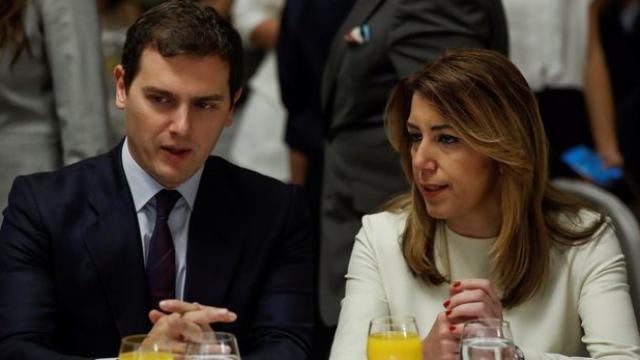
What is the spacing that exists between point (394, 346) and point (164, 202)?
79 cm

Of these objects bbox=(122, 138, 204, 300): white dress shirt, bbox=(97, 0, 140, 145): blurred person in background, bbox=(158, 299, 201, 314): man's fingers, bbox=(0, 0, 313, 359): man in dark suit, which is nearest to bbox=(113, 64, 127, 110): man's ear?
bbox=(0, 0, 313, 359): man in dark suit

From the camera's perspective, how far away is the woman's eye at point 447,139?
2.93 meters

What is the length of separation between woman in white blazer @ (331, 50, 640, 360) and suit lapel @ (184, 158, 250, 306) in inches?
12.0

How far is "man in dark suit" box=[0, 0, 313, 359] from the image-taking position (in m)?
2.78

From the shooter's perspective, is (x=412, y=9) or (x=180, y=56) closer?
(x=180, y=56)

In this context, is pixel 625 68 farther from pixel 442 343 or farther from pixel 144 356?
pixel 144 356

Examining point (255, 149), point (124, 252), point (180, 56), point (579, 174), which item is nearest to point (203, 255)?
point (124, 252)

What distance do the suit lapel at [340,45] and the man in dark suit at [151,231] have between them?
88 centimetres

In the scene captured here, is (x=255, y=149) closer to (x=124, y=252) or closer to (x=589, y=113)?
(x=589, y=113)

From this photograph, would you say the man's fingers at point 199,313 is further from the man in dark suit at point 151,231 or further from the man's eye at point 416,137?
the man's eye at point 416,137

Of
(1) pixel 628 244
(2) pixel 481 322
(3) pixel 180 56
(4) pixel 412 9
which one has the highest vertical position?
(4) pixel 412 9

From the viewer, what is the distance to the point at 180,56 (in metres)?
2.79

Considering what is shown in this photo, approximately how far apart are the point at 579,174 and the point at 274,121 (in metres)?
1.56

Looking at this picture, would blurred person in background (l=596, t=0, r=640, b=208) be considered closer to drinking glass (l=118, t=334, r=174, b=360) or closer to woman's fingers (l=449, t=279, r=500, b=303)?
woman's fingers (l=449, t=279, r=500, b=303)
